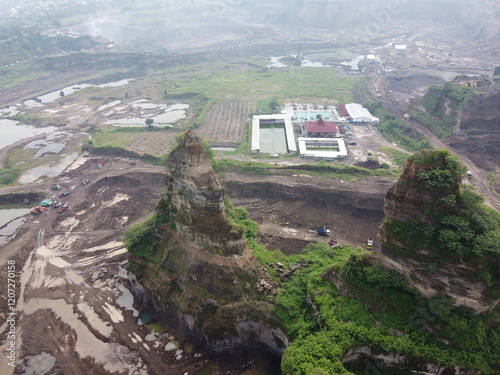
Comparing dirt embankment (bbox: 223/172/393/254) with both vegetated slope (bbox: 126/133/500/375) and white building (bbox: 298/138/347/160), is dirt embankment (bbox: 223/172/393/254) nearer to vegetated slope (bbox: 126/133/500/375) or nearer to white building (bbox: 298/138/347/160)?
vegetated slope (bbox: 126/133/500/375)

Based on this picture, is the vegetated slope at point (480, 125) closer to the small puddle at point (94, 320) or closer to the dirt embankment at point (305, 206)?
the dirt embankment at point (305, 206)

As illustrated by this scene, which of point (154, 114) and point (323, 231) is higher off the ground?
point (154, 114)

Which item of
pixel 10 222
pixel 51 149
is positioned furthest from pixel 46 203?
pixel 51 149

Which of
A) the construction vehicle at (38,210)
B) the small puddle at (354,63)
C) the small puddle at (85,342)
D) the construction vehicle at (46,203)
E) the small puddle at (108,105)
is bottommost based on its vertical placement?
the small puddle at (85,342)

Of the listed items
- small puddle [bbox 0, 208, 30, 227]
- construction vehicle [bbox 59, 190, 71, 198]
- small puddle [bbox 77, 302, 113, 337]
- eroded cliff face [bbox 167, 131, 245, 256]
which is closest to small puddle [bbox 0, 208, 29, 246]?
small puddle [bbox 0, 208, 30, 227]

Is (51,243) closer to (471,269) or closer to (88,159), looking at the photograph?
(88,159)

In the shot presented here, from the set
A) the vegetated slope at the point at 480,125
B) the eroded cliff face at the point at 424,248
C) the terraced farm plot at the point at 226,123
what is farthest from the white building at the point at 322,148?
the eroded cliff face at the point at 424,248

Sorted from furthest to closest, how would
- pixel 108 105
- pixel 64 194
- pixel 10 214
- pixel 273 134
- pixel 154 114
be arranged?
1. pixel 108 105
2. pixel 154 114
3. pixel 273 134
4. pixel 64 194
5. pixel 10 214

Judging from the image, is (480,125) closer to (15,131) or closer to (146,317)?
(146,317)
